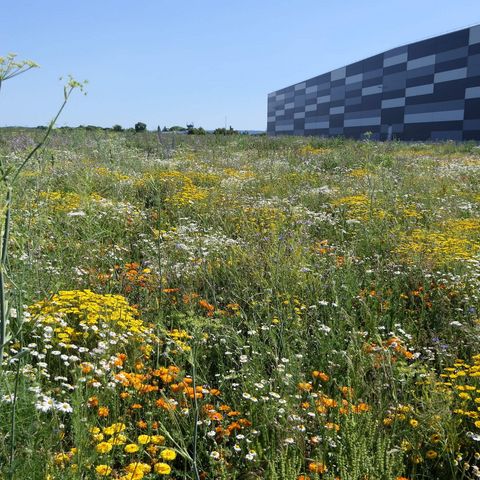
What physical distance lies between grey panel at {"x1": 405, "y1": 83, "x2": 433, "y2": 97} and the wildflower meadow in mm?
37749

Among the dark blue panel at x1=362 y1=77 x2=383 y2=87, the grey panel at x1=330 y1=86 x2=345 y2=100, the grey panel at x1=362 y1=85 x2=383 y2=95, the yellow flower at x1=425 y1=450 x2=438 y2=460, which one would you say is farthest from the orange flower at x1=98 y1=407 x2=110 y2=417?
the grey panel at x1=330 y1=86 x2=345 y2=100

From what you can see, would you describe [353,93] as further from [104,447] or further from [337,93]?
[104,447]

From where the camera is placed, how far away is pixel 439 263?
4.57m

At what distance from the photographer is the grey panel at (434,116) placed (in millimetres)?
38406

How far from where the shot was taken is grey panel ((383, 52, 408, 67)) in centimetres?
4473

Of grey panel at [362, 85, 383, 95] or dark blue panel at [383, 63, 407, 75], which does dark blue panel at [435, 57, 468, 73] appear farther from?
grey panel at [362, 85, 383, 95]

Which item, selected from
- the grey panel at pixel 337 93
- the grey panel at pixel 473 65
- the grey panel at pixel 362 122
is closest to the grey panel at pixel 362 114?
the grey panel at pixel 362 122

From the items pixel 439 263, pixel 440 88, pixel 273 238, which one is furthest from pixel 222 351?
pixel 440 88

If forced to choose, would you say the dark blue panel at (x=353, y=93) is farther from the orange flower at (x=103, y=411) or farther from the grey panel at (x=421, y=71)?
the orange flower at (x=103, y=411)

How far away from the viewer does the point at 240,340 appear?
318cm

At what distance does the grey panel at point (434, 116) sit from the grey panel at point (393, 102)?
1.46m

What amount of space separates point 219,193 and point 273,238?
9.10 ft

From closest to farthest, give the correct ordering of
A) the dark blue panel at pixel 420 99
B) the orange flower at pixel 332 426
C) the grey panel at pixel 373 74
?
the orange flower at pixel 332 426
the dark blue panel at pixel 420 99
the grey panel at pixel 373 74

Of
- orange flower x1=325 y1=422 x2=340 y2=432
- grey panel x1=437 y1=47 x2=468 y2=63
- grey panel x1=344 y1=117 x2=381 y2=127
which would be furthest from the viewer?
grey panel x1=344 y1=117 x2=381 y2=127
